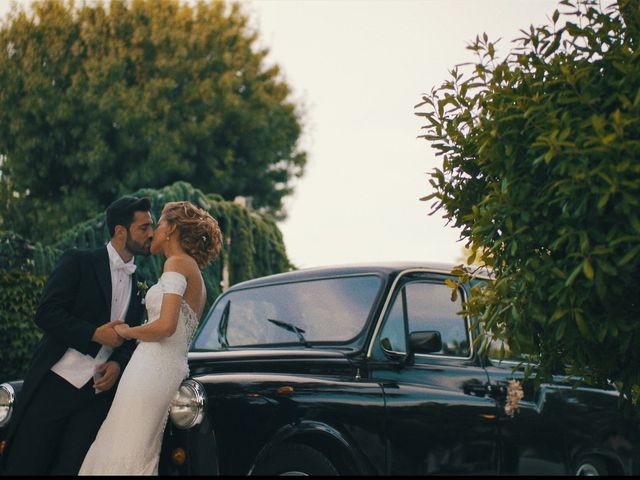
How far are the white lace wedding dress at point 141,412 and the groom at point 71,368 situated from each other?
11 cm

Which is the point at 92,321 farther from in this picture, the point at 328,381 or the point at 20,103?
the point at 20,103

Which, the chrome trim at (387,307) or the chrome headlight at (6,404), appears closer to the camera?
the chrome headlight at (6,404)

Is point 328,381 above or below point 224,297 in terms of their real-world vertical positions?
below

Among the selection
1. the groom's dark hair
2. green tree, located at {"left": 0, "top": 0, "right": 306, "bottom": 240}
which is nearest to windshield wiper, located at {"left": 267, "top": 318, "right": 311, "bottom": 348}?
the groom's dark hair

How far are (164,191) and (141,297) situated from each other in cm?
1014

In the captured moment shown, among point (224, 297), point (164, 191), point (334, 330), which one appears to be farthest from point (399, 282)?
point (164, 191)

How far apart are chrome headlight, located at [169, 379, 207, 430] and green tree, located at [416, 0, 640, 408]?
153 cm

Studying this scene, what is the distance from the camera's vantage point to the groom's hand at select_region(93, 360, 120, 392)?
5.01m

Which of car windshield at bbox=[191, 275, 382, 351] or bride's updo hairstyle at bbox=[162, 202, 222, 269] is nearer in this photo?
bride's updo hairstyle at bbox=[162, 202, 222, 269]

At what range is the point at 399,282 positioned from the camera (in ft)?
20.1

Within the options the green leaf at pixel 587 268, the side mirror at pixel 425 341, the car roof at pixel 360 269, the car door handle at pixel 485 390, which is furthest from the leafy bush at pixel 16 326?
the green leaf at pixel 587 268

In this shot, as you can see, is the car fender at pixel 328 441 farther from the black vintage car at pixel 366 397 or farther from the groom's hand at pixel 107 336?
the groom's hand at pixel 107 336

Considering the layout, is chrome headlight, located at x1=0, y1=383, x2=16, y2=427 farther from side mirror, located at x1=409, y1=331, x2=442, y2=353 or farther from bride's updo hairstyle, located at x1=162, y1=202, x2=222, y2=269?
side mirror, located at x1=409, y1=331, x2=442, y2=353

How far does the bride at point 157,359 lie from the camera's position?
4.84 meters
